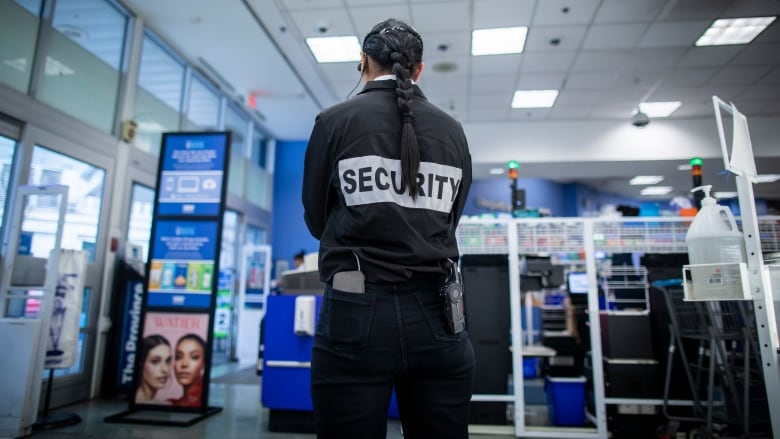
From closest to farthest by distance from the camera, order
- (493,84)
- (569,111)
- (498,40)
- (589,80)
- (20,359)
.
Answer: (20,359), (498,40), (589,80), (493,84), (569,111)

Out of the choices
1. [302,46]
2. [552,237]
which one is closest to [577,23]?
[552,237]

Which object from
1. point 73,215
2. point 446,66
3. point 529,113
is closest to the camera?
point 73,215

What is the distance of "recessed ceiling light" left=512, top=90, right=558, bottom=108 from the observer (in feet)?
22.2

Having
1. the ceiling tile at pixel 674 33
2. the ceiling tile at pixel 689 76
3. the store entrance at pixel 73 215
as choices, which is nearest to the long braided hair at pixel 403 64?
the store entrance at pixel 73 215

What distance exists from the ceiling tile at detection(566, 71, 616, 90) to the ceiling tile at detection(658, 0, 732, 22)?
4.01ft

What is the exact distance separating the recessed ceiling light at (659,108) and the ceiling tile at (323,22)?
15.9ft

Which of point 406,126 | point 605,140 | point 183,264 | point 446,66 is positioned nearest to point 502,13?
point 446,66

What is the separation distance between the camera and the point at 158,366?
3.58 m

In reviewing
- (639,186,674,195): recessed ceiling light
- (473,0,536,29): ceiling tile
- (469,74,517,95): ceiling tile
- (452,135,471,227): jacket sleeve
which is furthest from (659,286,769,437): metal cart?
(639,186,674,195): recessed ceiling light

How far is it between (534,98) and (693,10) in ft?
7.91

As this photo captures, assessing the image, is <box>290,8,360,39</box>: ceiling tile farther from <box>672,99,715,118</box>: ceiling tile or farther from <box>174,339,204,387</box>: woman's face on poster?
<box>672,99,715,118</box>: ceiling tile

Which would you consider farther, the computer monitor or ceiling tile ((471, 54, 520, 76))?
ceiling tile ((471, 54, 520, 76))

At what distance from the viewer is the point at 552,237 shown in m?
3.54

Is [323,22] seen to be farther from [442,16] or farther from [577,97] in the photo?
[577,97]
